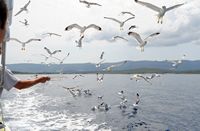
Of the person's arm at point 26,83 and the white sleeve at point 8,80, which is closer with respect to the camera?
the white sleeve at point 8,80

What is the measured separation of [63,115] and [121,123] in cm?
1187

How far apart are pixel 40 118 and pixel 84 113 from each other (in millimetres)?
10105

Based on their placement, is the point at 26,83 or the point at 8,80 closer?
the point at 8,80

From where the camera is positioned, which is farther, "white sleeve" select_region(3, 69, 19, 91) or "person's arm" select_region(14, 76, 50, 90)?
"person's arm" select_region(14, 76, 50, 90)

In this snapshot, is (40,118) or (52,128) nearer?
(52,128)

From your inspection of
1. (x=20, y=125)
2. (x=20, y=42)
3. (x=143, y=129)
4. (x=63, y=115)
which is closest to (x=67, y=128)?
(x=20, y=125)

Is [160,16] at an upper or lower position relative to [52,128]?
upper

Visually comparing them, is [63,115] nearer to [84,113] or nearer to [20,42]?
[84,113]

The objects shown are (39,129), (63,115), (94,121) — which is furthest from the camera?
(63,115)

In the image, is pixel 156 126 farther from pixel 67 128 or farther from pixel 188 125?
pixel 67 128

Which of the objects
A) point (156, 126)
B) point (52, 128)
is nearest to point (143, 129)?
point (156, 126)

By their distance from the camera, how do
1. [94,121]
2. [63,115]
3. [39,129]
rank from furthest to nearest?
1. [63,115]
2. [94,121]
3. [39,129]

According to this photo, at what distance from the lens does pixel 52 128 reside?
160 ft

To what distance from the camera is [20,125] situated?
50.1 meters
